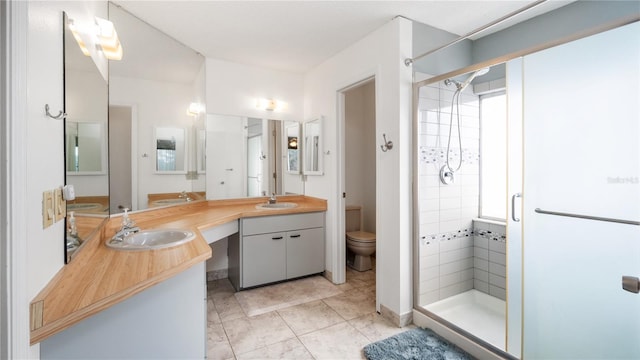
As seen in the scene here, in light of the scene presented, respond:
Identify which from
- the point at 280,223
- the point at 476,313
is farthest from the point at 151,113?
the point at 476,313

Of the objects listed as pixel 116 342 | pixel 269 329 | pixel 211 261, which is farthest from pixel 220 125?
pixel 116 342

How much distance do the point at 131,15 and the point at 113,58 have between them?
42 centimetres

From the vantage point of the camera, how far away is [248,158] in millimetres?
3303

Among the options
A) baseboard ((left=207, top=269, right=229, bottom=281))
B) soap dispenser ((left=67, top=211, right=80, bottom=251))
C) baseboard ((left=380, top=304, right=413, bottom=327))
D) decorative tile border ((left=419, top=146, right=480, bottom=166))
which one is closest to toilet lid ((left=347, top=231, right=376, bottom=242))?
baseboard ((left=380, top=304, right=413, bottom=327))

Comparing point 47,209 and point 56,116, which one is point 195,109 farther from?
point 47,209

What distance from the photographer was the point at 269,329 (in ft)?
7.04

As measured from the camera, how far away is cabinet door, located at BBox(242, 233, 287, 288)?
2.80m

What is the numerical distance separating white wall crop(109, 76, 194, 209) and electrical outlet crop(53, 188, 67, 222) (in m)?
1.22

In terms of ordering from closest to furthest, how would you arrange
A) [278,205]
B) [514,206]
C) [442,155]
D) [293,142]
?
1. [514,206]
2. [442,155]
3. [278,205]
4. [293,142]

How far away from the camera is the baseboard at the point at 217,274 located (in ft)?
10.2

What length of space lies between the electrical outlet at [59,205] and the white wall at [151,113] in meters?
1.22

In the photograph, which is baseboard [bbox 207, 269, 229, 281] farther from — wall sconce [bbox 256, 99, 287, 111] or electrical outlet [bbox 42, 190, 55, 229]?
electrical outlet [bbox 42, 190, 55, 229]

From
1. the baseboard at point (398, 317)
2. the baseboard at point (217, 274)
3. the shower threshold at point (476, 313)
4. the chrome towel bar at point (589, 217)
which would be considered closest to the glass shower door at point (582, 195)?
the chrome towel bar at point (589, 217)

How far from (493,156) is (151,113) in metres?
3.05
